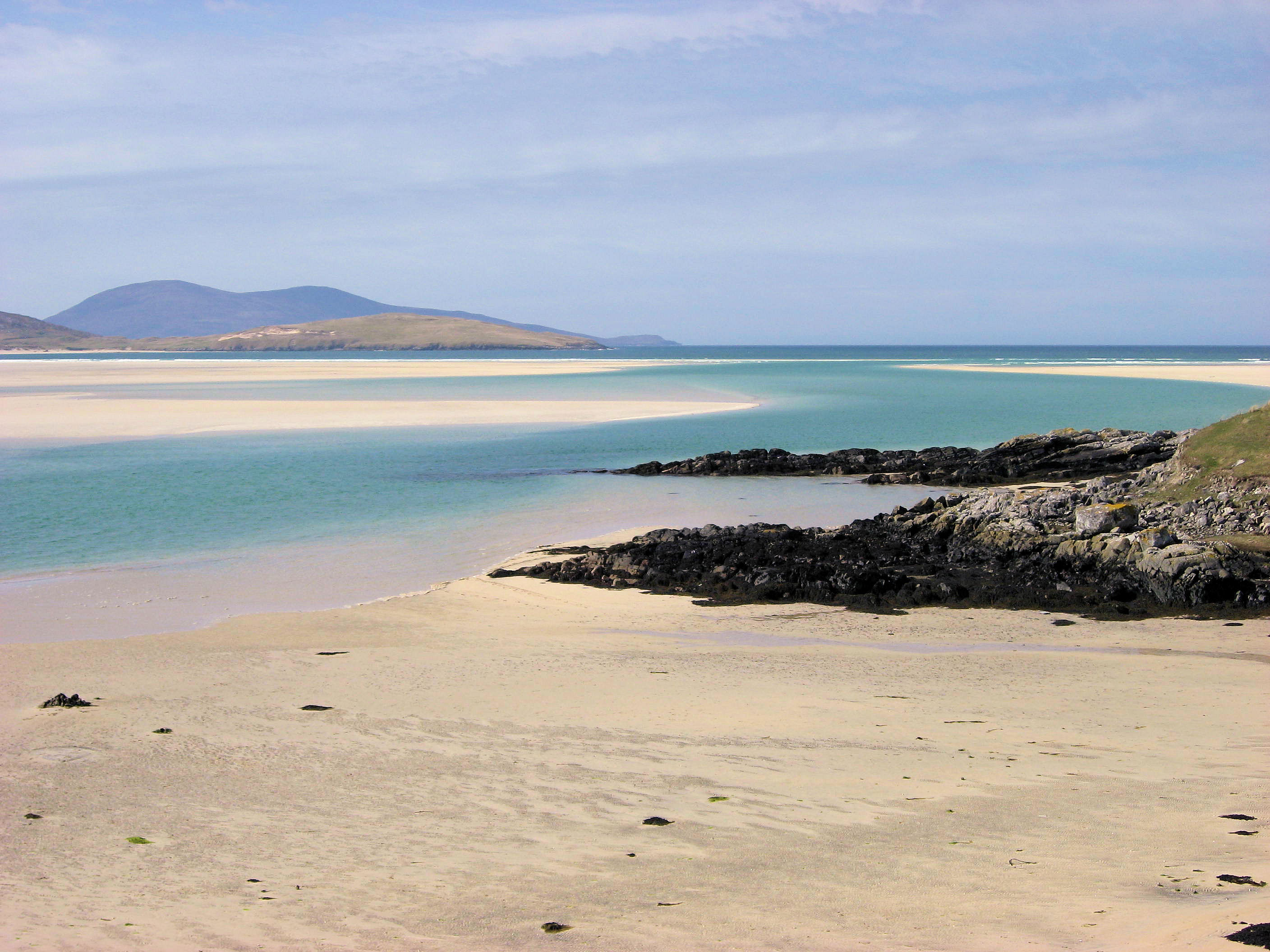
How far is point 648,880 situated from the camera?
16.2ft

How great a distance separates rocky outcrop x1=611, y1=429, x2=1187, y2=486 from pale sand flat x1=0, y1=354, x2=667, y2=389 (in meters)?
52.8

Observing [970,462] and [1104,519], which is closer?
[1104,519]

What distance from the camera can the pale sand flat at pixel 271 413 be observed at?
37.5m

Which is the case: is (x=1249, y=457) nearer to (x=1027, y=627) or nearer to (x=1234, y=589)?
(x=1234, y=589)

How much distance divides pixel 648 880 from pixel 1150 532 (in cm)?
987

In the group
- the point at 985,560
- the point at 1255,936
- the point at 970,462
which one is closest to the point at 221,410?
the point at 970,462

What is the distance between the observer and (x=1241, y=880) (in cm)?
468

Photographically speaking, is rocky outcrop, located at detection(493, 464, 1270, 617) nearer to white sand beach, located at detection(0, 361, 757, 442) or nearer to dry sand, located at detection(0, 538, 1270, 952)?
dry sand, located at detection(0, 538, 1270, 952)

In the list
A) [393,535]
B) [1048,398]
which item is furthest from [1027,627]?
[1048,398]

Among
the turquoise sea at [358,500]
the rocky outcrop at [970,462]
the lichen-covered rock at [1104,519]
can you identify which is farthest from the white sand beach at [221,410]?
the lichen-covered rock at [1104,519]

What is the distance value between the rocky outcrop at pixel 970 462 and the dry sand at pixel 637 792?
13884 millimetres

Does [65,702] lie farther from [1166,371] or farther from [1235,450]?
[1166,371]

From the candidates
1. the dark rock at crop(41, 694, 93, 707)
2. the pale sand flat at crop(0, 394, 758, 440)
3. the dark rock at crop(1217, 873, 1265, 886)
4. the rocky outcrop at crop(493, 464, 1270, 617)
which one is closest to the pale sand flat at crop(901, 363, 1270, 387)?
the pale sand flat at crop(0, 394, 758, 440)

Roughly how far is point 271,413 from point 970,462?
29.6 meters
